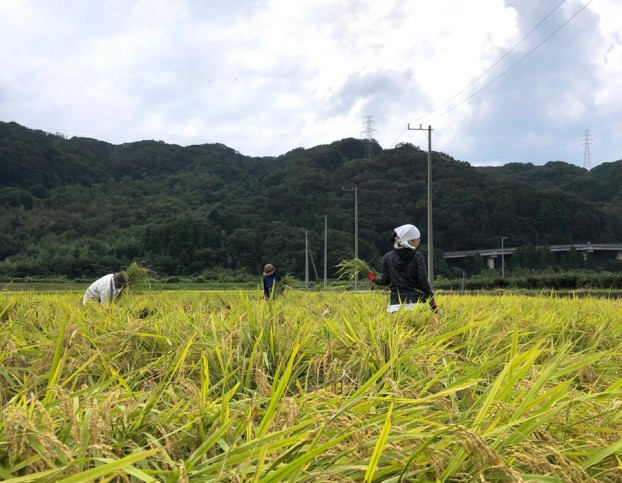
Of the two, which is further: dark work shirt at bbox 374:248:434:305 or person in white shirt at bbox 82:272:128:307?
person in white shirt at bbox 82:272:128:307

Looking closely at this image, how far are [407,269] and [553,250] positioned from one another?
71.3m

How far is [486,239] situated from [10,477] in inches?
2984

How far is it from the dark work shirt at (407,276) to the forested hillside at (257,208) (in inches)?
1692

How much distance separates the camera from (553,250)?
68562 mm

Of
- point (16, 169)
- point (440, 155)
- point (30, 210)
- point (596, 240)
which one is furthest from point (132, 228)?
point (596, 240)

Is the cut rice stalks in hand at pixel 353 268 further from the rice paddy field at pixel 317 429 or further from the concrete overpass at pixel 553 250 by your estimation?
the concrete overpass at pixel 553 250

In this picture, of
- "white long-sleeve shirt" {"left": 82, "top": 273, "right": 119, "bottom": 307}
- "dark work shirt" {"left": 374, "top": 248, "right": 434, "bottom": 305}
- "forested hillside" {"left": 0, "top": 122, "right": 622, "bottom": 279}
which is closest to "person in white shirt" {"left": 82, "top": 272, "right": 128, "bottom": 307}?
"white long-sleeve shirt" {"left": 82, "top": 273, "right": 119, "bottom": 307}

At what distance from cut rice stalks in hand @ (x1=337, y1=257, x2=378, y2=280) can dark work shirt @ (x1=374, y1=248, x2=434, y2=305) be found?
4.85 ft

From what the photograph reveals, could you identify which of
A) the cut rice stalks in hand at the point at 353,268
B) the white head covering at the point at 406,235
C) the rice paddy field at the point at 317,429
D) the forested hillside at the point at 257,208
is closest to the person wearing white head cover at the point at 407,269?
the white head covering at the point at 406,235

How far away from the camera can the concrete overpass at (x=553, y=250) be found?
219 ft

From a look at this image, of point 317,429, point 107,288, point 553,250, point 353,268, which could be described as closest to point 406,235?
point 353,268

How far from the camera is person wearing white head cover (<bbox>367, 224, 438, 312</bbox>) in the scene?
502 cm

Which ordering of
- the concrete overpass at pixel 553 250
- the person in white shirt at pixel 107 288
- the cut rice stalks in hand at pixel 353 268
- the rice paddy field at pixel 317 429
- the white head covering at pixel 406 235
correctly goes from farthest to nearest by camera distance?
1. the concrete overpass at pixel 553 250
2. the cut rice stalks in hand at pixel 353 268
3. the person in white shirt at pixel 107 288
4. the white head covering at pixel 406 235
5. the rice paddy field at pixel 317 429

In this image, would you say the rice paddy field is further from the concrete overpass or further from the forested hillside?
the concrete overpass
